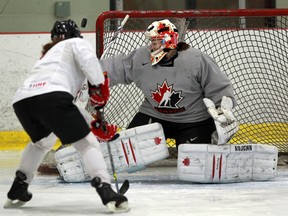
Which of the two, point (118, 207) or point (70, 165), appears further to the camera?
point (70, 165)

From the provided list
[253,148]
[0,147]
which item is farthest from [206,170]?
[0,147]

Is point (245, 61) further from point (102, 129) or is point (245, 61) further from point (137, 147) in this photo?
point (102, 129)

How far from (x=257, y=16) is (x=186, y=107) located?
814mm

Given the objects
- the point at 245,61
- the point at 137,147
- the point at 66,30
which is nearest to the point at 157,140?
the point at 137,147

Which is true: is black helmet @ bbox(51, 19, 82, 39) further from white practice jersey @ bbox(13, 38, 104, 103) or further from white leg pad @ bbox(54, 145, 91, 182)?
white leg pad @ bbox(54, 145, 91, 182)

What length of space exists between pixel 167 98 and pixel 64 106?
49.3 inches

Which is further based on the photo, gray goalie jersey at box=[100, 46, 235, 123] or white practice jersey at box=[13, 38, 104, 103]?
gray goalie jersey at box=[100, 46, 235, 123]

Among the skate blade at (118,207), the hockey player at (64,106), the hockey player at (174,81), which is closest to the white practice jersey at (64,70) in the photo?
the hockey player at (64,106)

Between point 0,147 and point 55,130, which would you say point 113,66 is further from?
point 0,147

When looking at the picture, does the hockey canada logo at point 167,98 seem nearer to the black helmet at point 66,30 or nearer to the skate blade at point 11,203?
the black helmet at point 66,30

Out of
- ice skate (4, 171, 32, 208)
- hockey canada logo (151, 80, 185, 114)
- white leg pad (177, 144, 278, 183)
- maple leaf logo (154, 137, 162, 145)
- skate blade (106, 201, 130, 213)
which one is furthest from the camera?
hockey canada logo (151, 80, 185, 114)

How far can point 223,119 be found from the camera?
4746mm

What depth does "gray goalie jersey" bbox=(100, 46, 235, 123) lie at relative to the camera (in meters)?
4.93

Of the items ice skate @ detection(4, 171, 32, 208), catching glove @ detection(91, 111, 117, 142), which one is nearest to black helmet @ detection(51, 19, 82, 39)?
catching glove @ detection(91, 111, 117, 142)
